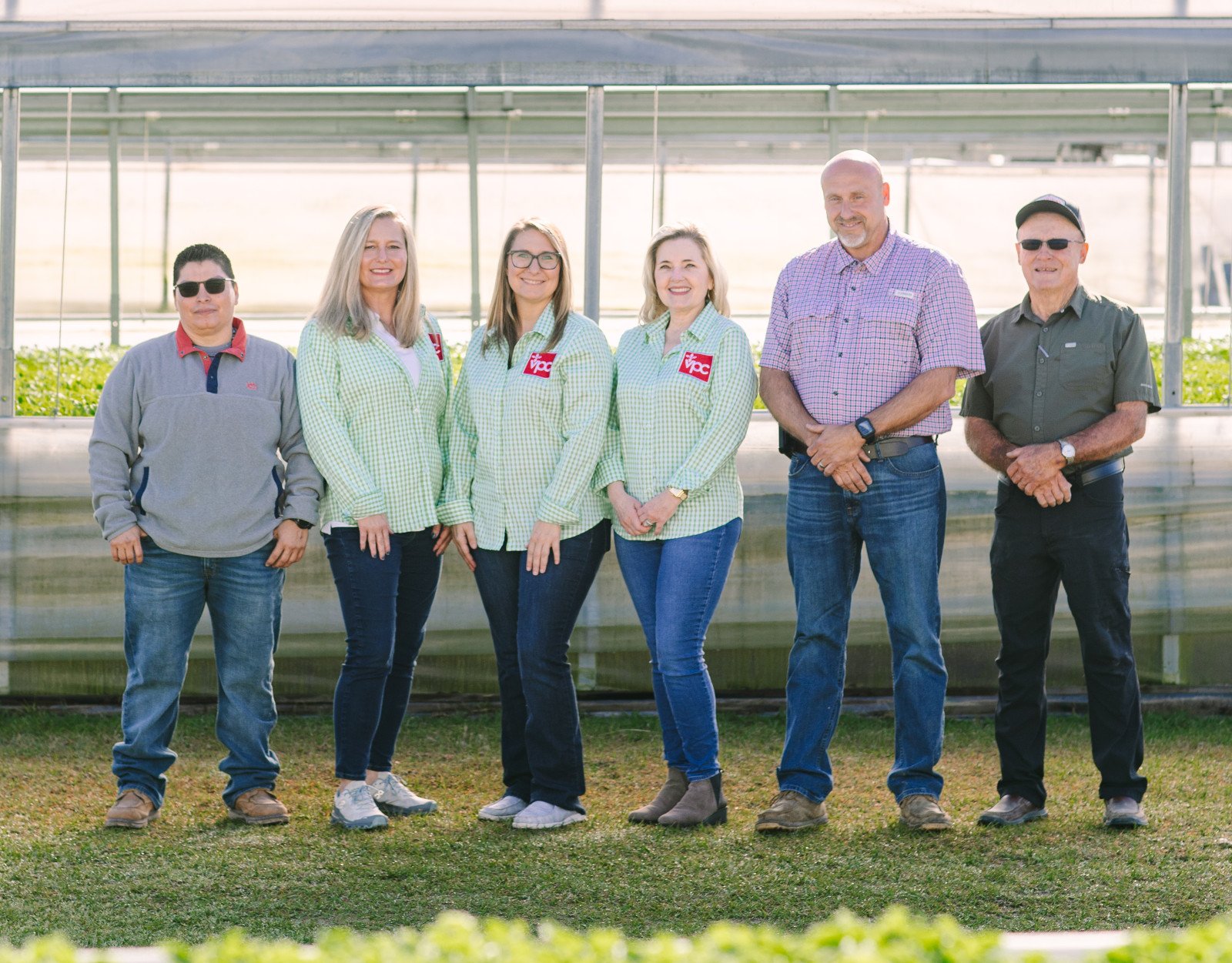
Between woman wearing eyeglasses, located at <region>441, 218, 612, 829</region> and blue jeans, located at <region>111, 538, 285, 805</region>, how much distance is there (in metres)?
0.66

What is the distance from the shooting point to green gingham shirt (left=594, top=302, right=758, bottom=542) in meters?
3.99

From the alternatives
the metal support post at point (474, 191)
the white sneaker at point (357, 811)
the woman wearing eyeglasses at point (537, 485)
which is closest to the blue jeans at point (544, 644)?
the woman wearing eyeglasses at point (537, 485)

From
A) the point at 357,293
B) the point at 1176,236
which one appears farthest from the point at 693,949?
the point at 1176,236

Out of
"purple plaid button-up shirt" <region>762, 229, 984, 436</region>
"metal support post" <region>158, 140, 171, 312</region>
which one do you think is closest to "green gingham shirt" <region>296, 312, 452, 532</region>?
"purple plaid button-up shirt" <region>762, 229, 984, 436</region>

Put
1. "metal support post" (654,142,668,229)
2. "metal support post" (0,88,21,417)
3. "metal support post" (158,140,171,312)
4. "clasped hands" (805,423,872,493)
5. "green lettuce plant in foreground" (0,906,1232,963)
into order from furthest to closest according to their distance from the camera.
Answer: "metal support post" (158,140,171,312), "metal support post" (654,142,668,229), "metal support post" (0,88,21,417), "clasped hands" (805,423,872,493), "green lettuce plant in foreground" (0,906,1232,963)

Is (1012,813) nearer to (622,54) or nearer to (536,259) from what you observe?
(536,259)

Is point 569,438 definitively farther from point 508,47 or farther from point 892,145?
point 892,145

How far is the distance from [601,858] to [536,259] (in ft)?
5.63

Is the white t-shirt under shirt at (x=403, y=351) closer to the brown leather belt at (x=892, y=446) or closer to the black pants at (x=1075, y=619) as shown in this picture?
the brown leather belt at (x=892, y=446)

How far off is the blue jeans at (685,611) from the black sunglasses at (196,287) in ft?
4.61

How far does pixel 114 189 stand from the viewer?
767 cm

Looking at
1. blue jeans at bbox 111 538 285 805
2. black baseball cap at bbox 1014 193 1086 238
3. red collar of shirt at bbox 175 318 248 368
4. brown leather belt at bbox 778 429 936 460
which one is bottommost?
blue jeans at bbox 111 538 285 805

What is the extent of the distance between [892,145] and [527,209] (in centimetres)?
196

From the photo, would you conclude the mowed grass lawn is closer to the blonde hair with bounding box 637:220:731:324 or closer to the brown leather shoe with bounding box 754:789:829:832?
the brown leather shoe with bounding box 754:789:829:832
